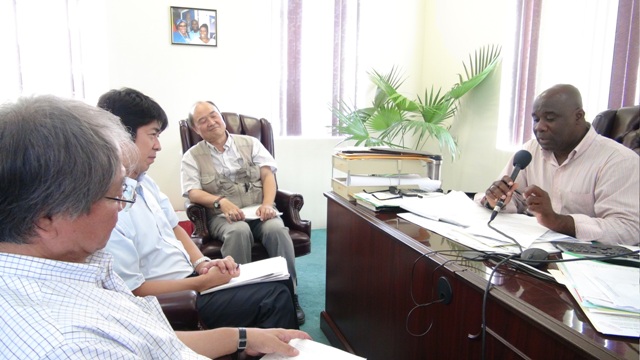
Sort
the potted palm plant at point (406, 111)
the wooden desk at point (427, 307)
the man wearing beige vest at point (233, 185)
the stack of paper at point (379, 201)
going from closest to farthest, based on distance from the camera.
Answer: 1. the wooden desk at point (427, 307)
2. the stack of paper at point (379, 201)
3. the man wearing beige vest at point (233, 185)
4. the potted palm plant at point (406, 111)

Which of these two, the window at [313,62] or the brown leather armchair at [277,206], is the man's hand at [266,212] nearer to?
the brown leather armchair at [277,206]

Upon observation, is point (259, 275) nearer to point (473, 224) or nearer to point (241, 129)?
point (473, 224)

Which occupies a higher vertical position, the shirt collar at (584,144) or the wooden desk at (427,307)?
the shirt collar at (584,144)

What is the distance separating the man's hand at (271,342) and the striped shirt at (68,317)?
0.28m

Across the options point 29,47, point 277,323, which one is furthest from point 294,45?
point 277,323

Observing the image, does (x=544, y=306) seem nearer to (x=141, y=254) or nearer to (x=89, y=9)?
(x=141, y=254)

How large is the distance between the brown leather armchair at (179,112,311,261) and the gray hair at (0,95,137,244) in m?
1.40

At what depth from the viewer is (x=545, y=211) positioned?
0.90m

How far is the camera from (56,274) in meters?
0.59

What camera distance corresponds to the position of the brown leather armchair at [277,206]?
207cm

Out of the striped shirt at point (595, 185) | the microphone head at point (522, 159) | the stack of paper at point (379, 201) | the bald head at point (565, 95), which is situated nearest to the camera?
the striped shirt at point (595, 185)

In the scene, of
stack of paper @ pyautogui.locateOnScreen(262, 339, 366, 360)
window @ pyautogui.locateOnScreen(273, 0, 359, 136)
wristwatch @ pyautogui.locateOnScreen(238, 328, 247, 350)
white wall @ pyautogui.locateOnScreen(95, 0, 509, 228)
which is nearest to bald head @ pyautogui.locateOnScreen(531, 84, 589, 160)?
stack of paper @ pyautogui.locateOnScreen(262, 339, 366, 360)

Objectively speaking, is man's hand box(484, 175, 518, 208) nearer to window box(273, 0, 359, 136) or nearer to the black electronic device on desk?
the black electronic device on desk

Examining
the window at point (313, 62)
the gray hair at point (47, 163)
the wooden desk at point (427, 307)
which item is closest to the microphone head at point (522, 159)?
the wooden desk at point (427, 307)
